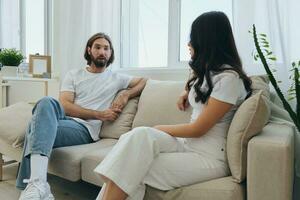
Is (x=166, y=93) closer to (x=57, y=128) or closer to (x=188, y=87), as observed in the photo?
(x=188, y=87)

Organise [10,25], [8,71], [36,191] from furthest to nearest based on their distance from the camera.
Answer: [10,25] < [8,71] < [36,191]

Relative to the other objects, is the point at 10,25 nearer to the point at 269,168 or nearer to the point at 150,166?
the point at 150,166

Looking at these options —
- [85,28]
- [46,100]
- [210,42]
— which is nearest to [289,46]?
[210,42]

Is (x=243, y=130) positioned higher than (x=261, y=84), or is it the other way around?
(x=261, y=84)

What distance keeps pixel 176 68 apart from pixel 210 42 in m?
1.23

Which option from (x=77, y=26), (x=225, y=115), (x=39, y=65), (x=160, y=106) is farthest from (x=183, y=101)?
(x=39, y=65)

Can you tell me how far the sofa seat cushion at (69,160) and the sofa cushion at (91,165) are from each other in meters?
0.03

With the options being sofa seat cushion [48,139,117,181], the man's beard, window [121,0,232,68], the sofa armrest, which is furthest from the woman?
window [121,0,232,68]

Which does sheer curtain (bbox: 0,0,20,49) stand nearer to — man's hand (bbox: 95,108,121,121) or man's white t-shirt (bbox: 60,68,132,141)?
man's white t-shirt (bbox: 60,68,132,141)

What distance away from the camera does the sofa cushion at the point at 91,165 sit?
191 cm

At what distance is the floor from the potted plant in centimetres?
130

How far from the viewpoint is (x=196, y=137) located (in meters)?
1.61

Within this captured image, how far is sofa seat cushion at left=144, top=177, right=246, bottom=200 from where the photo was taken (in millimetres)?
1423

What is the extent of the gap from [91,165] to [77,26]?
6.18ft
